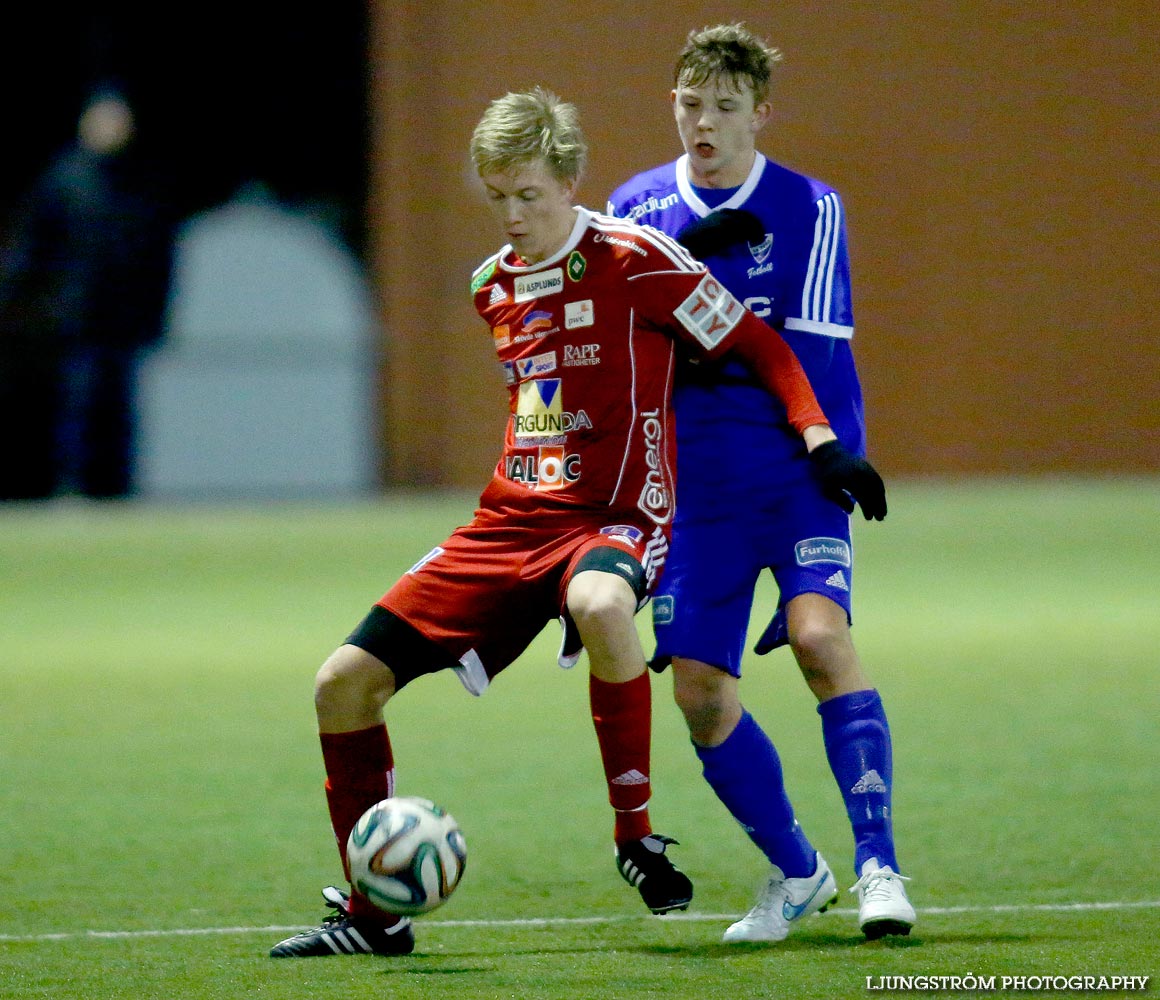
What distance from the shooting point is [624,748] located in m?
3.94

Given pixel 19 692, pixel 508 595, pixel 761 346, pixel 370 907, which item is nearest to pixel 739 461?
pixel 761 346

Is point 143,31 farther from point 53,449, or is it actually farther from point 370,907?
point 370,907

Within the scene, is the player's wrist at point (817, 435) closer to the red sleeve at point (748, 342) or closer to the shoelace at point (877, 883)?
the red sleeve at point (748, 342)

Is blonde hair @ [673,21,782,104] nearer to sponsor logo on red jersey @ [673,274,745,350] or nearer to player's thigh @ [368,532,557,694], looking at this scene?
sponsor logo on red jersey @ [673,274,745,350]

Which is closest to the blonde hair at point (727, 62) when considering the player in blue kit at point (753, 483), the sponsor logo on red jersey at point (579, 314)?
the player in blue kit at point (753, 483)

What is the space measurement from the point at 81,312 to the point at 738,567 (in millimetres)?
13535

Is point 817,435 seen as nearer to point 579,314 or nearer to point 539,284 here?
point 579,314

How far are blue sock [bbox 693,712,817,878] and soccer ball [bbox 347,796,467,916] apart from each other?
72 centimetres

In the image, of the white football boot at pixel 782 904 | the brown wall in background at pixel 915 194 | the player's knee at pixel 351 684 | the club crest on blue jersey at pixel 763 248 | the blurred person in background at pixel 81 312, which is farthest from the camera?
the brown wall in background at pixel 915 194

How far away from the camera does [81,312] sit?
16.8 m

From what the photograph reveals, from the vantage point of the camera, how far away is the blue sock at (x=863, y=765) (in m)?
4.03

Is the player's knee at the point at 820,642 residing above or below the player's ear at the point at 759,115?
below

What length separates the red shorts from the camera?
4004mm

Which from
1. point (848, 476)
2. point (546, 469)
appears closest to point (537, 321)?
point (546, 469)
